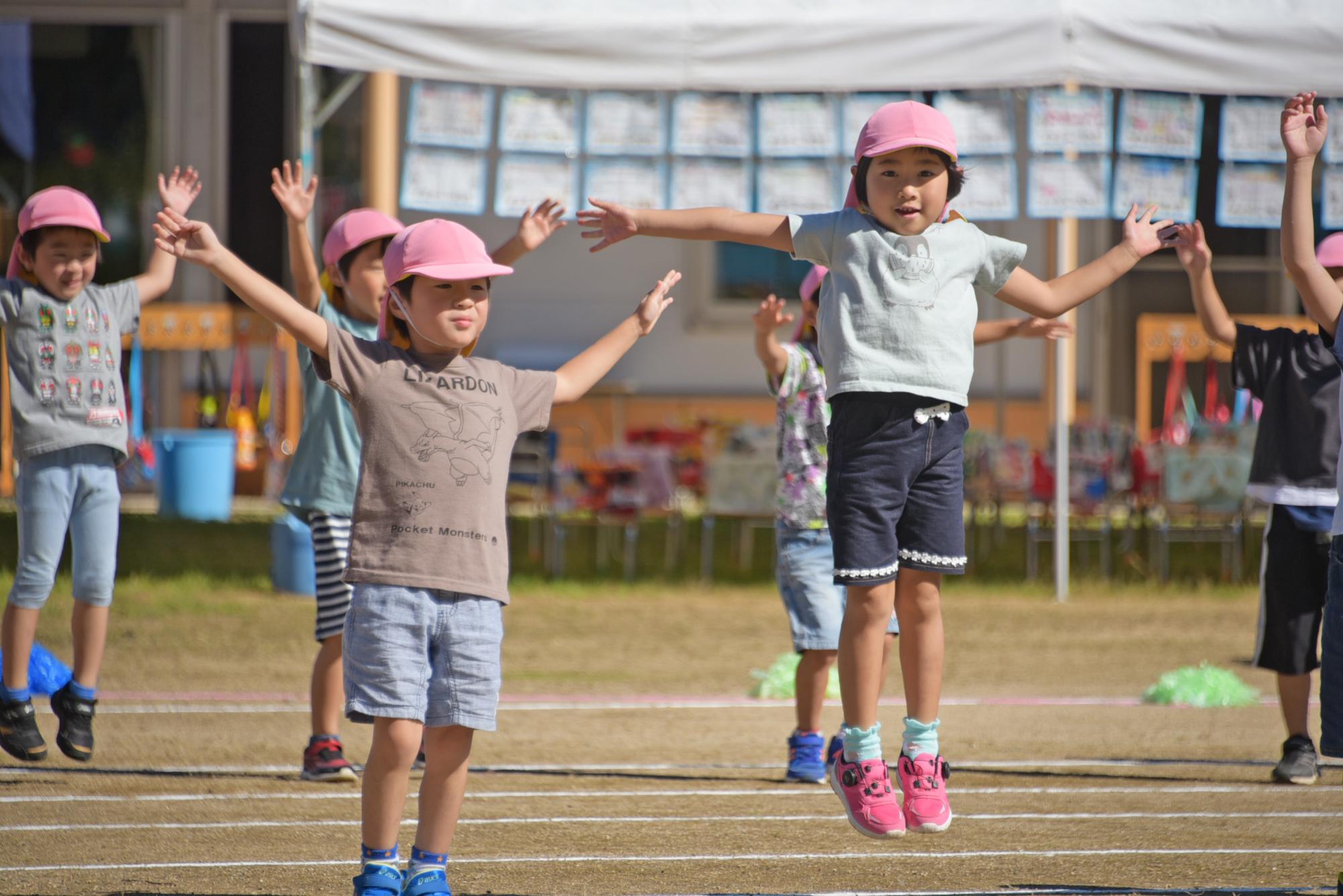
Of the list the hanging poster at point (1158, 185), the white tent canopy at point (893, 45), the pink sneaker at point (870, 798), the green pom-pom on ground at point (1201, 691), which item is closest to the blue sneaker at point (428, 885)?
the pink sneaker at point (870, 798)

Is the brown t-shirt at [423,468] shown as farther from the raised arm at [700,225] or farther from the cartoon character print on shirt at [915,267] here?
the cartoon character print on shirt at [915,267]

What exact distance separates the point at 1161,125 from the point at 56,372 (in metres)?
7.37

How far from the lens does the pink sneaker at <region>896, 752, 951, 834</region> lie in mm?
4637

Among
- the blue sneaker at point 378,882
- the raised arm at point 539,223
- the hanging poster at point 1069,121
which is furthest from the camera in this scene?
the hanging poster at point 1069,121

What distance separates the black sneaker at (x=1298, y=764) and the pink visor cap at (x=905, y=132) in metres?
2.86

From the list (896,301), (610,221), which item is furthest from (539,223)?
(896,301)

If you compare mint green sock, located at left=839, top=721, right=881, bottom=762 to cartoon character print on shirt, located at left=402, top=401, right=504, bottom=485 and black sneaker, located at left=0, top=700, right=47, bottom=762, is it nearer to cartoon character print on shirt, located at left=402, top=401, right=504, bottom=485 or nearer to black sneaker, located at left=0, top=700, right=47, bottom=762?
cartoon character print on shirt, located at left=402, top=401, right=504, bottom=485

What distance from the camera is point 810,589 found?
6.27 m

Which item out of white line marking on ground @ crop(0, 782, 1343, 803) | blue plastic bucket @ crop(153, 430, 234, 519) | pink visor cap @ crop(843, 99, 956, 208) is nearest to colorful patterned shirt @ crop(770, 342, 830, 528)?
white line marking on ground @ crop(0, 782, 1343, 803)

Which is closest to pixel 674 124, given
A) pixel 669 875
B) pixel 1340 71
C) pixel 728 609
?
pixel 728 609

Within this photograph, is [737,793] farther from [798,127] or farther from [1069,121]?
[1069,121]

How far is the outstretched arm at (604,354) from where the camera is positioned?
454 cm

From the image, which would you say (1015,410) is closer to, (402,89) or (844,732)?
(402,89)

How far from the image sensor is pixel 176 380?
16.3 m
